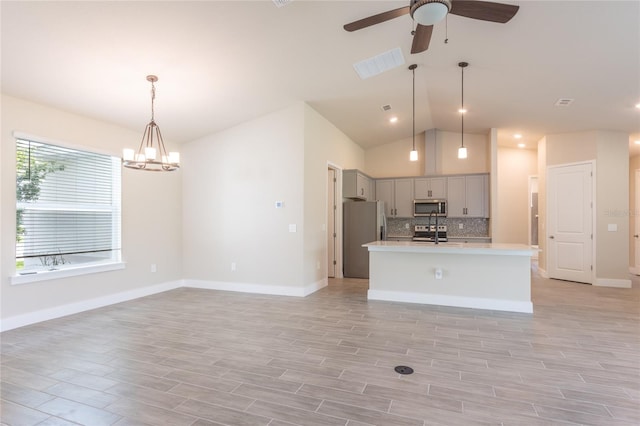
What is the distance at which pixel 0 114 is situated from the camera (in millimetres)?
3709

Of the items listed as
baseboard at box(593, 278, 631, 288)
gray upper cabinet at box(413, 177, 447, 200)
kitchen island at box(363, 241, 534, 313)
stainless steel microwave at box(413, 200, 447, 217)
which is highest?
gray upper cabinet at box(413, 177, 447, 200)

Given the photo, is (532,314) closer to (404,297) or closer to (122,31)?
(404,297)

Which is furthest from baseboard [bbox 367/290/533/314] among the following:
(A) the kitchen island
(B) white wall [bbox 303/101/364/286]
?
(B) white wall [bbox 303/101/364/286]

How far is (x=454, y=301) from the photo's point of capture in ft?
15.2

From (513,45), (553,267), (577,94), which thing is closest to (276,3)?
(513,45)

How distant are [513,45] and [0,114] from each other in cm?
586

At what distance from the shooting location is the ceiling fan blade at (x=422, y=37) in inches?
110

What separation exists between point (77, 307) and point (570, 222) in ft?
28.0

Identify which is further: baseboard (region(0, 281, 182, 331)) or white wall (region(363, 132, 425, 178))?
white wall (region(363, 132, 425, 178))

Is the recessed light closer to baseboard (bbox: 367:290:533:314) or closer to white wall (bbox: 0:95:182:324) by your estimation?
baseboard (bbox: 367:290:533:314)

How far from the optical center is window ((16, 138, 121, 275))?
157 inches

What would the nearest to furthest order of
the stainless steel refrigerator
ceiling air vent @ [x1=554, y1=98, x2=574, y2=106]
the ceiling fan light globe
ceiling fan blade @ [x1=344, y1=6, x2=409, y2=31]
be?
the ceiling fan light globe, ceiling fan blade @ [x1=344, y1=6, x2=409, y2=31], ceiling air vent @ [x1=554, y1=98, x2=574, y2=106], the stainless steel refrigerator

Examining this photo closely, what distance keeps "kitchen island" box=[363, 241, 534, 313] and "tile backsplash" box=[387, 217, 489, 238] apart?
3.04 m

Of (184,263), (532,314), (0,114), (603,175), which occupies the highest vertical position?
(0,114)
